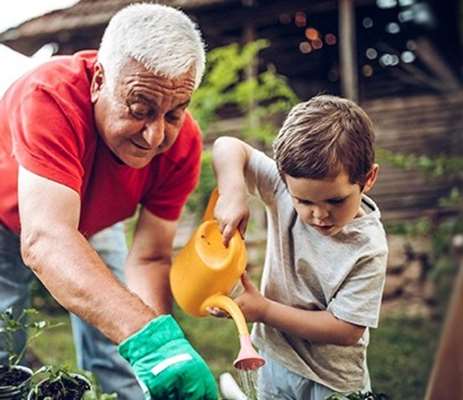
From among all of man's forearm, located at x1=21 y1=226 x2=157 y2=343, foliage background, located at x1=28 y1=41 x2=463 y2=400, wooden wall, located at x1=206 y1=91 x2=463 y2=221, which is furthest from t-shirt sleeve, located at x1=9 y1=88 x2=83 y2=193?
wooden wall, located at x1=206 y1=91 x2=463 y2=221

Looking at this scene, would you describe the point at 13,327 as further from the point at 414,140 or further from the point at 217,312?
the point at 414,140

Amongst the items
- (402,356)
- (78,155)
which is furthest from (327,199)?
(402,356)

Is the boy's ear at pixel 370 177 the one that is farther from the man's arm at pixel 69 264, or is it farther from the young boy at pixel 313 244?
the man's arm at pixel 69 264

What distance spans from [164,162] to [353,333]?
509mm

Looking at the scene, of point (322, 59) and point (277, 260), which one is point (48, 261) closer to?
point (277, 260)

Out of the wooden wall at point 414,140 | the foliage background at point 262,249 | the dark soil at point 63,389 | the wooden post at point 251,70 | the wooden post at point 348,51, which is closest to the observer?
the dark soil at point 63,389

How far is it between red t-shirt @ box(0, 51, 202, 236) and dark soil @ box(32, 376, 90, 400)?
0.94 ft

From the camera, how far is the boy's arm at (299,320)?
1.08m

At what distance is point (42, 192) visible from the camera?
3.42 feet

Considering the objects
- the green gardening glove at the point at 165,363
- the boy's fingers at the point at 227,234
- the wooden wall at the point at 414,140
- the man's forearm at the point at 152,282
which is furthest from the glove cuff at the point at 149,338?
the wooden wall at the point at 414,140

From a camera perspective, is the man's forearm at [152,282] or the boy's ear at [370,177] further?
the man's forearm at [152,282]

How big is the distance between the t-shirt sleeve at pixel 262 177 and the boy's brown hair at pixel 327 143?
0.12 m

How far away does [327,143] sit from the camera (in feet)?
3.31

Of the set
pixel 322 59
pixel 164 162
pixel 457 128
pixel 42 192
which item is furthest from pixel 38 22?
pixel 457 128
